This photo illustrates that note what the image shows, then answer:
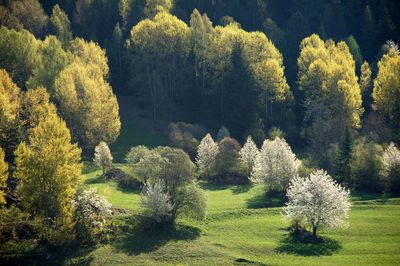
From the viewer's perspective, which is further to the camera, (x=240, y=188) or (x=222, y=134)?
(x=222, y=134)

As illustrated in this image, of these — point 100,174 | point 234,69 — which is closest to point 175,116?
point 234,69

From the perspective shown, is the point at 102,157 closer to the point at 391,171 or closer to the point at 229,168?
the point at 229,168

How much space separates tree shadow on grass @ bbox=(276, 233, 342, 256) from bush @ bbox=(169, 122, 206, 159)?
129 ft

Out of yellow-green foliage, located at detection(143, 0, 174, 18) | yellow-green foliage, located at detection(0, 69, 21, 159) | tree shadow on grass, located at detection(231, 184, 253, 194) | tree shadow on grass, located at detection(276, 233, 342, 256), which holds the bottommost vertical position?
tree shadow on grass, located at detection(276, 233, 342, 256)

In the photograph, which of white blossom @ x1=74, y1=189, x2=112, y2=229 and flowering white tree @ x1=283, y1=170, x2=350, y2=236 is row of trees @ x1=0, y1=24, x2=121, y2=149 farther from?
flowering white tree @ x1=283, y1=170, x2=350, y2=236

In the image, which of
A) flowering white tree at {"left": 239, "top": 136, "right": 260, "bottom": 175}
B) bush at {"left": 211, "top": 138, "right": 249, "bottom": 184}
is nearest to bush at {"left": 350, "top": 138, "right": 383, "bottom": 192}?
flowering white tree at {"left": 239, "top": 136, "right": 260, "bottom": 175}

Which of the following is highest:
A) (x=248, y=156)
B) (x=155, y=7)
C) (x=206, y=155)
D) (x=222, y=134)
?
(x=155, y=7)

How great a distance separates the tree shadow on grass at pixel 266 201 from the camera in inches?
3174

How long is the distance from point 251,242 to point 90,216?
19.4 m

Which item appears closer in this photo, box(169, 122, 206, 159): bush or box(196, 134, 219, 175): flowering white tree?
box(196, 134, 219, 175): flowering white tree

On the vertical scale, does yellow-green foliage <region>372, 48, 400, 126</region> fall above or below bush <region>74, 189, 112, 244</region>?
above

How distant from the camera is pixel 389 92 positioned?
4395 inches

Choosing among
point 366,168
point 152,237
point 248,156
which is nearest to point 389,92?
point 366,168

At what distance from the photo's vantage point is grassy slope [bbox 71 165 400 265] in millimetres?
62500
